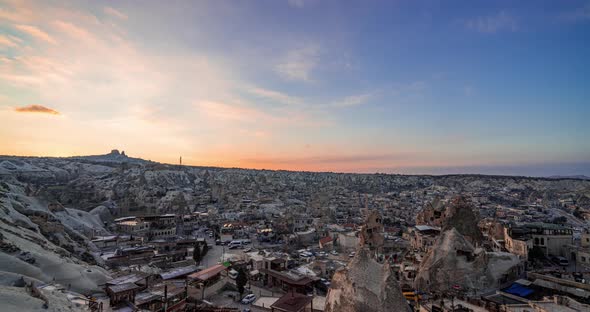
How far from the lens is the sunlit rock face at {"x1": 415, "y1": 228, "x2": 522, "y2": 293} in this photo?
81.9 ft

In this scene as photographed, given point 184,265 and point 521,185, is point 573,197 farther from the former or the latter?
point 184,265

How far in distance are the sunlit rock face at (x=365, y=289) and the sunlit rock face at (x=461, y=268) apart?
9858mm

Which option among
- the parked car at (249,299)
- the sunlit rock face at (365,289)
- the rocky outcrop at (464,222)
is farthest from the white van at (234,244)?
the sunlit rock face at (365,289)

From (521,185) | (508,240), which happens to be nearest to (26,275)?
(508,240)

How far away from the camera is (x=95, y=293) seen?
2509cm

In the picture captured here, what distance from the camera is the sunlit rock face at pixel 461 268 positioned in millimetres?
24969

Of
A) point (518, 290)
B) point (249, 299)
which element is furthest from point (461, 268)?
point (249, 299)

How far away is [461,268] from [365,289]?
12.6 metres

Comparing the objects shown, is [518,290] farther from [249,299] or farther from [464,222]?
[249,299]

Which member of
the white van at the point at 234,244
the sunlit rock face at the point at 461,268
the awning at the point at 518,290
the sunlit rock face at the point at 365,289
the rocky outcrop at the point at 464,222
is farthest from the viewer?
the white van at the point at 234,244

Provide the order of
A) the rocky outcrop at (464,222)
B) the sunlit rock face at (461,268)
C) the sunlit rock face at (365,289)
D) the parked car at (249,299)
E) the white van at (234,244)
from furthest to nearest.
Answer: the white van at (234,244) → the rocky outcrop at (464,222) → the parked car at (249,299) → the sunlit rock face at (461,268) → the sunlit rock face at (365,289)

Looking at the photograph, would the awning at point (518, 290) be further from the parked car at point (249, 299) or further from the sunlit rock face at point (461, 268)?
the parked car at point (249, 299)

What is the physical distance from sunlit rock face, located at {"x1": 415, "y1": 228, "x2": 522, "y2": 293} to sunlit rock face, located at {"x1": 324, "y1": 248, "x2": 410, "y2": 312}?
9.86 m

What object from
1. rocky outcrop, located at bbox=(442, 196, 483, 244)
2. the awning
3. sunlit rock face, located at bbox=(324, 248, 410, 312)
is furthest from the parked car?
rocky outcrop, located at bbox=(442, 196, 483, 244)
